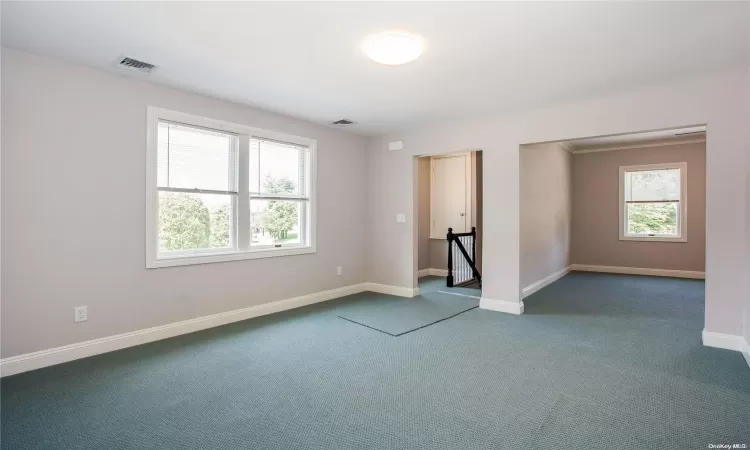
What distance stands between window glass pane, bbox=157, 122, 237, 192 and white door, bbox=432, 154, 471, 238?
427 cm

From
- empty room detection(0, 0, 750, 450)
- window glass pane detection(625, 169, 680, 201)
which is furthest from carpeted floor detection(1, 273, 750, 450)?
window glass pane detection(625, 169, 680, 201)

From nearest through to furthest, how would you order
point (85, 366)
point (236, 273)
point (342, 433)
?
point (342, 433) < point (85, 366) < point (236, 273)

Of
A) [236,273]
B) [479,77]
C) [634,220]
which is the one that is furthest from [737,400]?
[634,220]

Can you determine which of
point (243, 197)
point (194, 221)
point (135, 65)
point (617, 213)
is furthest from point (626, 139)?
point (135, 65)

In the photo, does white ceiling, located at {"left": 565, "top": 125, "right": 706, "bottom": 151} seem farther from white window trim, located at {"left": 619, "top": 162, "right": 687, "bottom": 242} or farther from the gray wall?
white window trim, located at {"left": 619, "top": 162, "right": 687, "bottom": 242}

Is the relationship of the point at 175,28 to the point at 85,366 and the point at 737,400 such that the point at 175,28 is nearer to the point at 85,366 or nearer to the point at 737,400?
the point at 85,366

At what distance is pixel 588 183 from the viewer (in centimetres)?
791

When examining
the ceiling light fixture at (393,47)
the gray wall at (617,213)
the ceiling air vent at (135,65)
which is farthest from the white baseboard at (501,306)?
the gray wall at (617,213)

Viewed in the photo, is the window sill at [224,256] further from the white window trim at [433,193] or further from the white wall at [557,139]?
the white window trim at [433,193]

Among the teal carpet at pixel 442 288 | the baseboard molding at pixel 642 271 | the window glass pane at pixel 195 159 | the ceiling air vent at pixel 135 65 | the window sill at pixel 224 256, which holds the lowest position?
the teal carpet at pixel 442 288

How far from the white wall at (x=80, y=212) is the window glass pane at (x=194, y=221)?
220 millimetres

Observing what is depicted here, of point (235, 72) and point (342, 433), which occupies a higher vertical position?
point (235, 72)

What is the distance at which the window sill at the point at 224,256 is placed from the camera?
3.56 m

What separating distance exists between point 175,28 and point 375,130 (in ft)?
10.6
